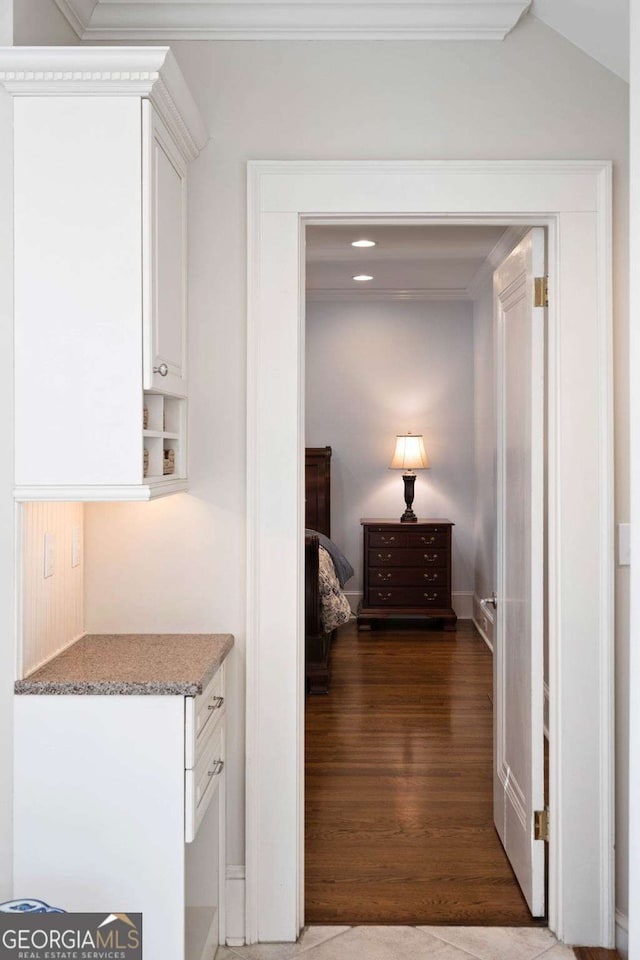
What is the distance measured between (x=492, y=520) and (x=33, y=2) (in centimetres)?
482

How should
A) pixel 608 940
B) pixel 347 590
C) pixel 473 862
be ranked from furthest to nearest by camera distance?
pixel 347 590, pixel 473 862, pixel 608 940

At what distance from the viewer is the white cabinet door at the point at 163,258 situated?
2047 millimetres

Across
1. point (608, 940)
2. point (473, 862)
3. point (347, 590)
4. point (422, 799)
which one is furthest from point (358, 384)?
point (608, 940)

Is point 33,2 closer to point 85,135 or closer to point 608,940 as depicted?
point 85,135

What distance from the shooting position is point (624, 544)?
2.47 meters

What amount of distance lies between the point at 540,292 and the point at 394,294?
464 cm

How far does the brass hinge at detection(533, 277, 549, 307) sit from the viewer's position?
2594mm

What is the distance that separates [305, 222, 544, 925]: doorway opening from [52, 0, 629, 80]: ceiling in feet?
2.15

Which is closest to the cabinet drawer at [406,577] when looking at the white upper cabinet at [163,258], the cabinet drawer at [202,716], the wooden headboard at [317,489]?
the wooden headboard at [317,489]

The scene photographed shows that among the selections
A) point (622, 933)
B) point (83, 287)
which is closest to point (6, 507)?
point (83, 287)

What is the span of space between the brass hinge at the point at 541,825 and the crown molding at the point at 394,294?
204 inches

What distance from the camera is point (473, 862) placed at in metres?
3.00

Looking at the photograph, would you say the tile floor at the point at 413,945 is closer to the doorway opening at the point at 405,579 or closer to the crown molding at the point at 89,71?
the doorway opening at the point at 405,579

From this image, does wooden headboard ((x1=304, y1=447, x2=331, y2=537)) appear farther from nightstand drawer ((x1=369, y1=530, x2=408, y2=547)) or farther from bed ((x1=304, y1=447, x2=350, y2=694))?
bed ((x1=304, y1=447, x2=350, y2=694))
